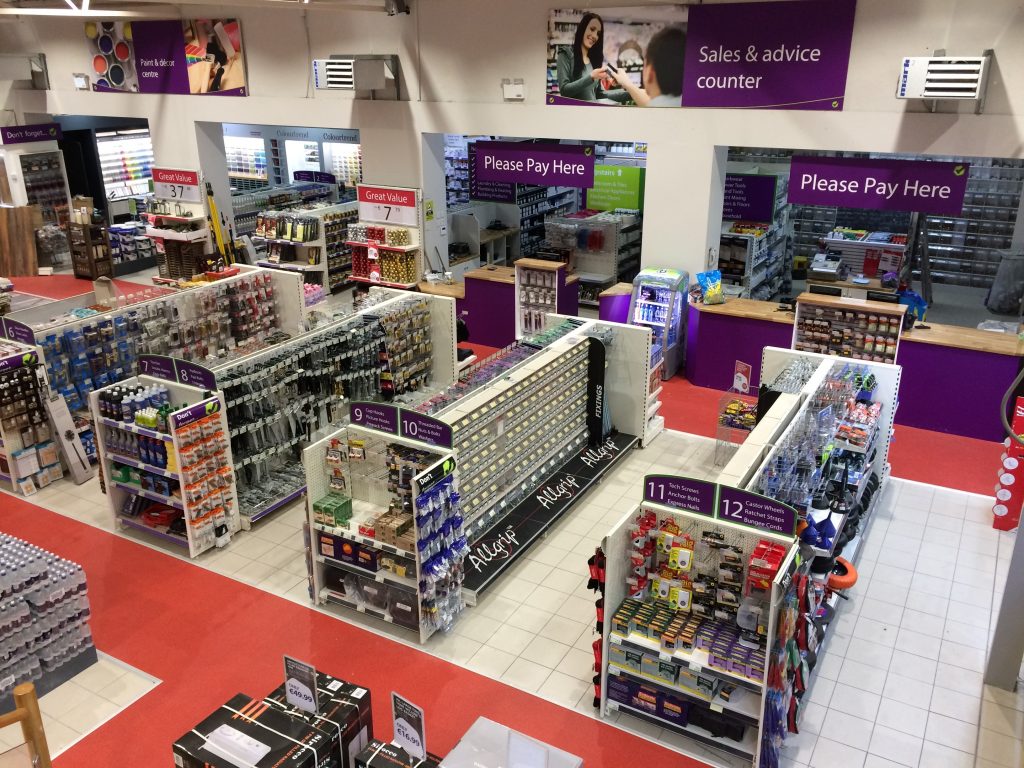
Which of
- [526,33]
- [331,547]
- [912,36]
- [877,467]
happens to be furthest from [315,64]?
[877,467]

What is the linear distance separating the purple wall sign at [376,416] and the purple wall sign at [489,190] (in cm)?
1116

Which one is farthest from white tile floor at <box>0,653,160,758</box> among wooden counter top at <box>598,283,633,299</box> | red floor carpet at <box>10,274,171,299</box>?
red floor carpet at <box>10,274,171,299</box>

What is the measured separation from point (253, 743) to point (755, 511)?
3387 millimetres

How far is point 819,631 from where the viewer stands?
22.1 ft

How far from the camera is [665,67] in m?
12.0

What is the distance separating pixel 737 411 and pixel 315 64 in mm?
9802

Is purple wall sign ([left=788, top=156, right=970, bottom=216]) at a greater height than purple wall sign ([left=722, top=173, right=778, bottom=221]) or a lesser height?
greater

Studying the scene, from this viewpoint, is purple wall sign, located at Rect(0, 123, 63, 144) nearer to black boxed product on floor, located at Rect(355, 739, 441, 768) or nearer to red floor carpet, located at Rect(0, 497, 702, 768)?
red floor carpet, located at Rect(0, 497, 702, 768)

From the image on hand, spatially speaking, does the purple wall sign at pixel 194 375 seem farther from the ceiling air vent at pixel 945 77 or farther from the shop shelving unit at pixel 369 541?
the ceiling air vent at pixel 945 77

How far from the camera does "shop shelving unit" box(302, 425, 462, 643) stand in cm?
683

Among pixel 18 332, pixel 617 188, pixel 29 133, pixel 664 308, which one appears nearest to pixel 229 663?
pixel 18 332

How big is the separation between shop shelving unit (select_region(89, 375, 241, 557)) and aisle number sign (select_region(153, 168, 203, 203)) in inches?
395

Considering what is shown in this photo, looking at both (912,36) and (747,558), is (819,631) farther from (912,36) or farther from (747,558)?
(912,36)

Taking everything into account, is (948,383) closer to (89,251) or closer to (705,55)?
(705,55)
